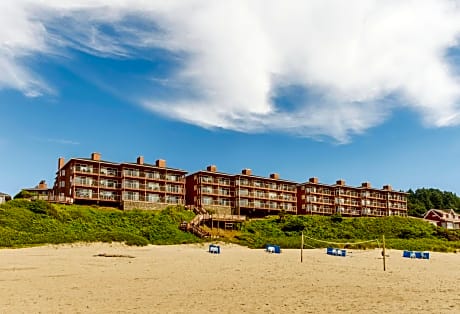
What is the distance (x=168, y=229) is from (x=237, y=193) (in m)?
31.0

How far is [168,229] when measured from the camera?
4900cm

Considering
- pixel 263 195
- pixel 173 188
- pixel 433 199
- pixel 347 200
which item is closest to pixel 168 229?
pixel 173 188

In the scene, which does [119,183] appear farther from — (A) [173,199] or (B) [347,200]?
(B) [347,200]

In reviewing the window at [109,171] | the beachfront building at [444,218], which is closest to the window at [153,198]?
the window at [109,171]

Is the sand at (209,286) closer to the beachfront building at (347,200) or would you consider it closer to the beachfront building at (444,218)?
the beachfront building at (347,200)

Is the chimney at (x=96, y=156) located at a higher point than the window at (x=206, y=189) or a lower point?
higher

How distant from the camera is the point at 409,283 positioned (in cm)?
2031

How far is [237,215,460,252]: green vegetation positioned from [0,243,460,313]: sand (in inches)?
833

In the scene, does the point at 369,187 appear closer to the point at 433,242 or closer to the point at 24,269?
the point at 433,242

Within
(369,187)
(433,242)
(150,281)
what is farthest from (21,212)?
(369,187)

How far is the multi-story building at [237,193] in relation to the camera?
253 ft

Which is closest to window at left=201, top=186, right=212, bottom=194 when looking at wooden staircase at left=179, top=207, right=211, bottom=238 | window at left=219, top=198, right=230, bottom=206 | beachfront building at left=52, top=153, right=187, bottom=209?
window at left=219, top=198, right=230, bottom=206

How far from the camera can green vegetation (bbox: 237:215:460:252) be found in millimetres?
50031

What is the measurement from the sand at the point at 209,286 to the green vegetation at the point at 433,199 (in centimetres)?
11456
